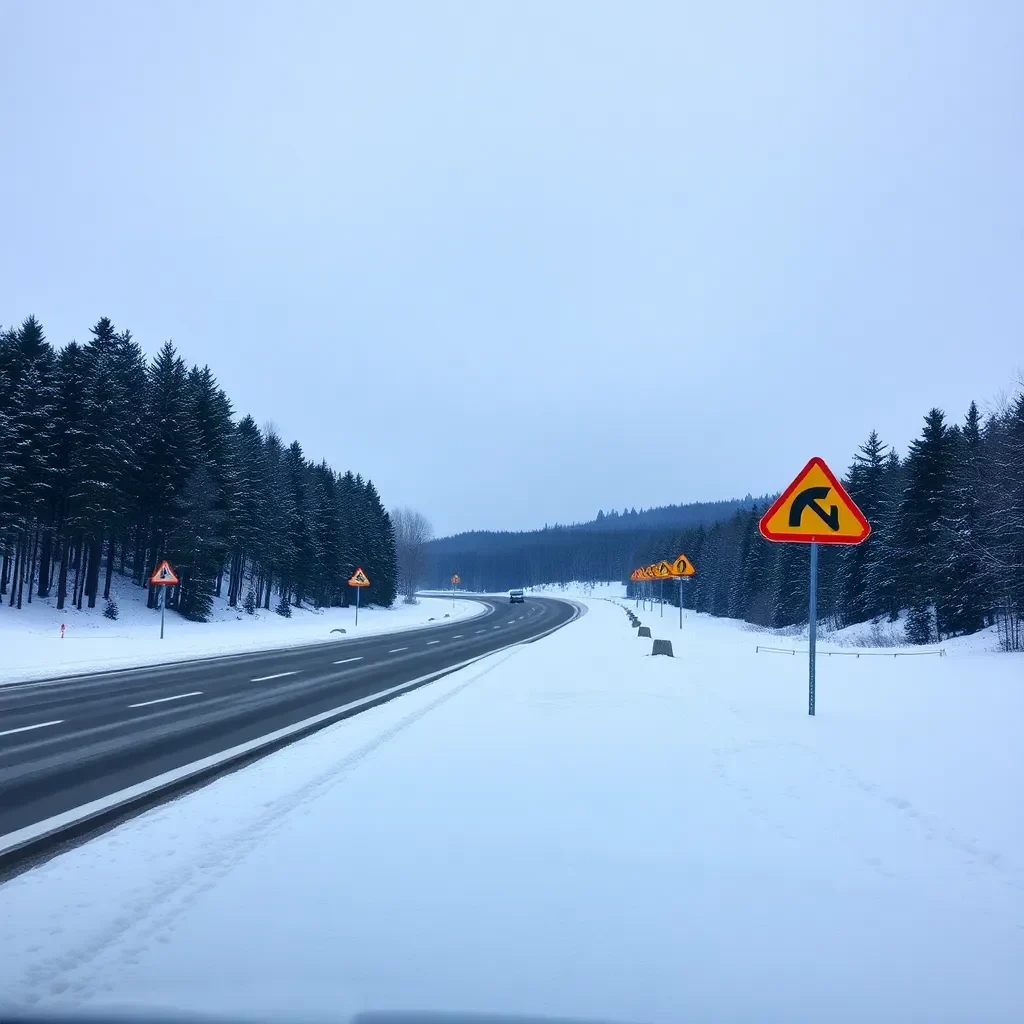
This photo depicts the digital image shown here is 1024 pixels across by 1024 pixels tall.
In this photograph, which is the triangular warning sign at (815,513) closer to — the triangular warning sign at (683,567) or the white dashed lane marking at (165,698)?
the white dashed lane marking at (165,698)

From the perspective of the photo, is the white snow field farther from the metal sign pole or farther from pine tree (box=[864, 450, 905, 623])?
pine tree (box=[864, 450, 905, 623])

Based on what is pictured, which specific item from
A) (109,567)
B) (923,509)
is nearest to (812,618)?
(923,509)

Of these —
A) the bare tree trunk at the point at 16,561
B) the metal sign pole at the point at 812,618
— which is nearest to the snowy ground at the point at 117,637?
the bare tree trunk at the point at 16,561

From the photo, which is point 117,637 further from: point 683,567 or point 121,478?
point 683,567

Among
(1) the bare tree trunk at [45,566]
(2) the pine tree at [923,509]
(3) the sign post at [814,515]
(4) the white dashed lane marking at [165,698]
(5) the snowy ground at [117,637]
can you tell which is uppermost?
(2) the pine tree at [923,509]

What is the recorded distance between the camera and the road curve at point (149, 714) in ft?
25.3

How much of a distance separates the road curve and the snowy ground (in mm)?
2329

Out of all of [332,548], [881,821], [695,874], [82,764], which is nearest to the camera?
[695,874]

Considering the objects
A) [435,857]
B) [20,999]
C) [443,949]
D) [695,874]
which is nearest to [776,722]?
[695,874]

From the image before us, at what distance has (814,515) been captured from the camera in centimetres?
990

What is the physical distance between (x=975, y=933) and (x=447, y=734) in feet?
21.1

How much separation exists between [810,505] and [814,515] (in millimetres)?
138

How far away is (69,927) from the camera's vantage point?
4.16 metres

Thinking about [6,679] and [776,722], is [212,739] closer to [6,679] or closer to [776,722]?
[776,722]
